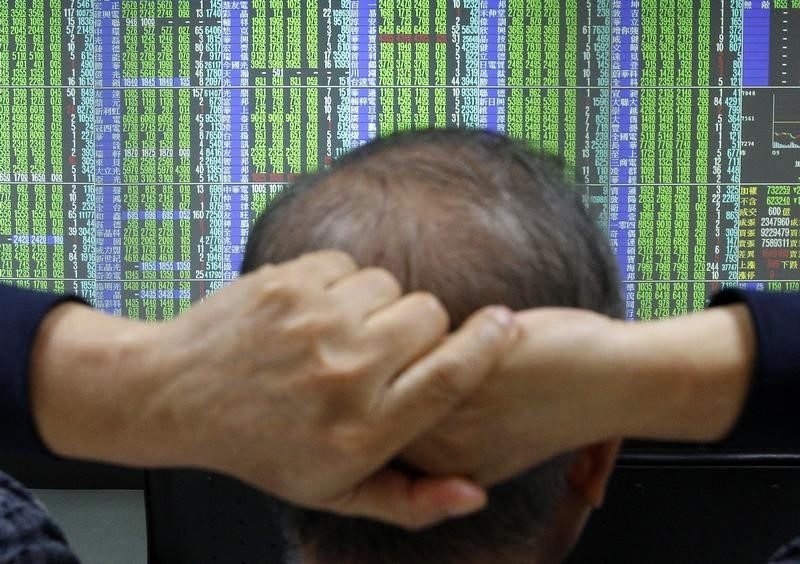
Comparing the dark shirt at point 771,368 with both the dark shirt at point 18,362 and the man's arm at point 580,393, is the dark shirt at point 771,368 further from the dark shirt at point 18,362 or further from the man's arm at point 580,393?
the dark shirt at point 18,362

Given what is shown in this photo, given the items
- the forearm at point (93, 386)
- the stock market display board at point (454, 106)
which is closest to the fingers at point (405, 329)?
the forearm at point (93, 386)

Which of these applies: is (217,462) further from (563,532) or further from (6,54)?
(6,54)

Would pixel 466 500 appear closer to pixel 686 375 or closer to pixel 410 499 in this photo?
pixel 410 499

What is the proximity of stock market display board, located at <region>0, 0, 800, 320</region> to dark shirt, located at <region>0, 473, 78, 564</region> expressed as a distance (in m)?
0.81

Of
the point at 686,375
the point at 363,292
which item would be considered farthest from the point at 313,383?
the point at 686,375

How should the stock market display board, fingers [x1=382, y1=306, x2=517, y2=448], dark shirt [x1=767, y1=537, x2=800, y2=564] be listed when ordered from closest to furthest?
fingers [x1=382, y1=306, x2=517, y2=448], dark shirt [x1=767, y1=537, x2=800, y2=564], the stock market display board

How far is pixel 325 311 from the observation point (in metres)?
0.38

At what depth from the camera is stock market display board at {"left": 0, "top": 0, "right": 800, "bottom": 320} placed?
1263 millimetres

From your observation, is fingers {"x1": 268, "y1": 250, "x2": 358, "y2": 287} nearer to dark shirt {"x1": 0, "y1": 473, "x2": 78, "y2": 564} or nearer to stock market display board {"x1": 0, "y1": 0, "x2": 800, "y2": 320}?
dark shirt {"x1": 0, "y1": 473, "x2": 78, "y2": 564}

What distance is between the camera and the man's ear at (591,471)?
476 millimetres

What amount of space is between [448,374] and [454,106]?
0.97 m

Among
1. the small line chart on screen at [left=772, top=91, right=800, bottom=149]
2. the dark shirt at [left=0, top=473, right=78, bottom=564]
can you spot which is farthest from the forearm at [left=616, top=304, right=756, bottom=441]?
the small line chart on screen at [left=772, top=91, right=800, bottom=149]

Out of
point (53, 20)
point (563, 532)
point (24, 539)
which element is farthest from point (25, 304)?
point (53, 20)

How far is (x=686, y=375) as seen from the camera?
1.33ft
